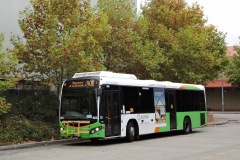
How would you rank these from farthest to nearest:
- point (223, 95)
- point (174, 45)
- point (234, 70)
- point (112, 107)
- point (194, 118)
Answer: point (223, 95) → point (234, 70) → point (174, 45) → point (194, 118) → point (112, 107)

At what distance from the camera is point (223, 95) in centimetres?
6106

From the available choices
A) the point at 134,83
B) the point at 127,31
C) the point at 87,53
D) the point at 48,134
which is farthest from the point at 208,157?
the point at 127,31

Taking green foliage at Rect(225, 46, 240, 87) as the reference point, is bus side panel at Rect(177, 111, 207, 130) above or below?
below

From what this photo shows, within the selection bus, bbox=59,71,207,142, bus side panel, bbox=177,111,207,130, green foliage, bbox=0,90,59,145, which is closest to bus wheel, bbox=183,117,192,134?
bus side panel, bbox=177,111,207,130

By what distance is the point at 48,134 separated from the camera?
1886 centimetres

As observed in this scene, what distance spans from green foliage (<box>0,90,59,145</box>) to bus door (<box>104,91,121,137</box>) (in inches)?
141

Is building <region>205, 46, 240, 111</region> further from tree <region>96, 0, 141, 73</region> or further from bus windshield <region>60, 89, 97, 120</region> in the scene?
bus windshield <region>60, 89, 97, 120</region>

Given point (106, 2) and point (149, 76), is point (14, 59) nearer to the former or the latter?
point (106, 2)

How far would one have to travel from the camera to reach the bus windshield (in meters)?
16.5

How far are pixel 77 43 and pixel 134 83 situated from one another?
11.4 feet

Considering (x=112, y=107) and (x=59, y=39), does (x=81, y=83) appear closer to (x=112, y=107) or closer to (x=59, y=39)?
(x=112, y=107)

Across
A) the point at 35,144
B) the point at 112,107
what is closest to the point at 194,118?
the point at 112,107

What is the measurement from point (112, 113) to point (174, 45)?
11921mm

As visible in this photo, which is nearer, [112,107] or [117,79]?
[112,107]
